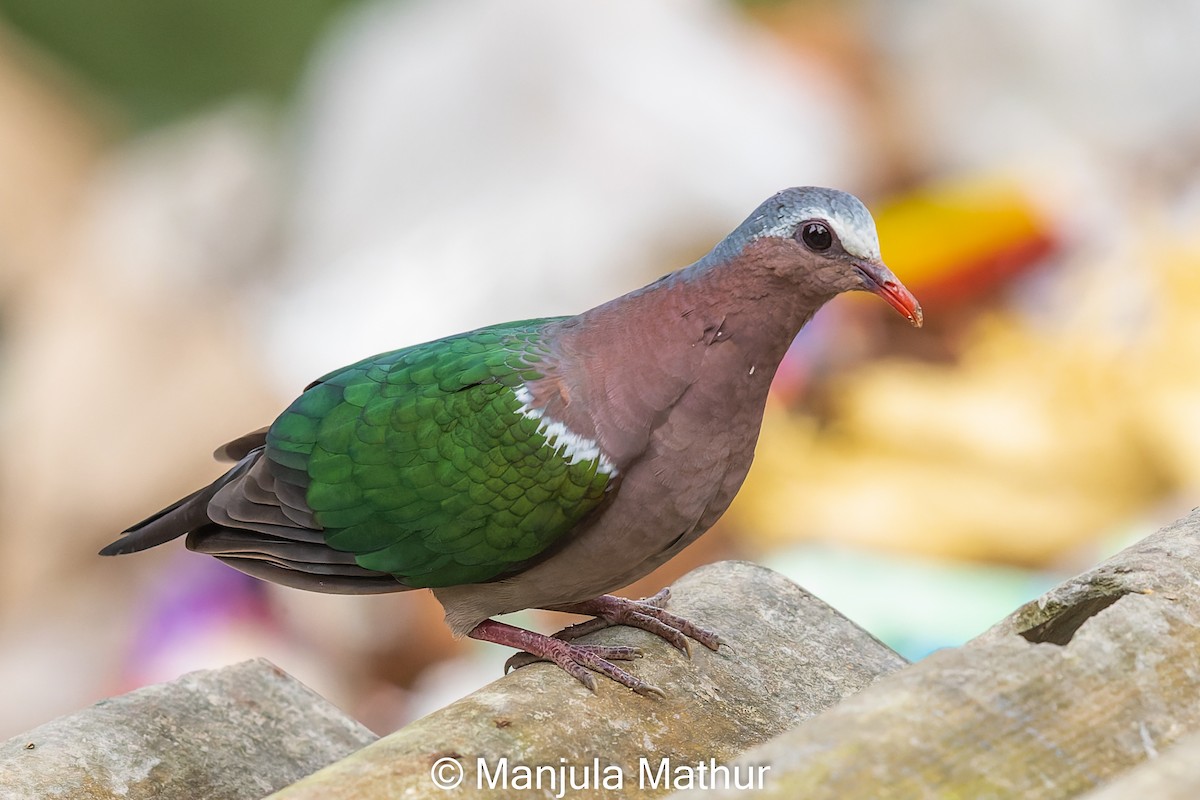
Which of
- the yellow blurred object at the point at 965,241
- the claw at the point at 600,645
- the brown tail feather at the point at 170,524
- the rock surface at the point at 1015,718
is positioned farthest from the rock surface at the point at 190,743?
the yellow blurred object at the point at 965,241

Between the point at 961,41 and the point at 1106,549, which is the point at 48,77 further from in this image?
the point at 1106,549

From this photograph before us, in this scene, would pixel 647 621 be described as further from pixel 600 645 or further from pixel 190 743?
pixel 190 743

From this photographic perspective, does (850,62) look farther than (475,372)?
Yes

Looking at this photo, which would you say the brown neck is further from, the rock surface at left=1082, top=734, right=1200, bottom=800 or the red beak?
the rock surface at left=1082, top=734, right=1200, bottom=800

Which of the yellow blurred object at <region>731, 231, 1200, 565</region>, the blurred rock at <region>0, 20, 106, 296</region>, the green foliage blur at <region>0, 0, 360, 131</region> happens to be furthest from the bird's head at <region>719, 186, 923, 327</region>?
the green foliage blur at <region>0, 0, 360, 131</region>

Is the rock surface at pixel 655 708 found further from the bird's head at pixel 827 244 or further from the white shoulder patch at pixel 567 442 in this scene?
the bird's head at pixel 827 244


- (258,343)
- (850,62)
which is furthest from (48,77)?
(850,62)
